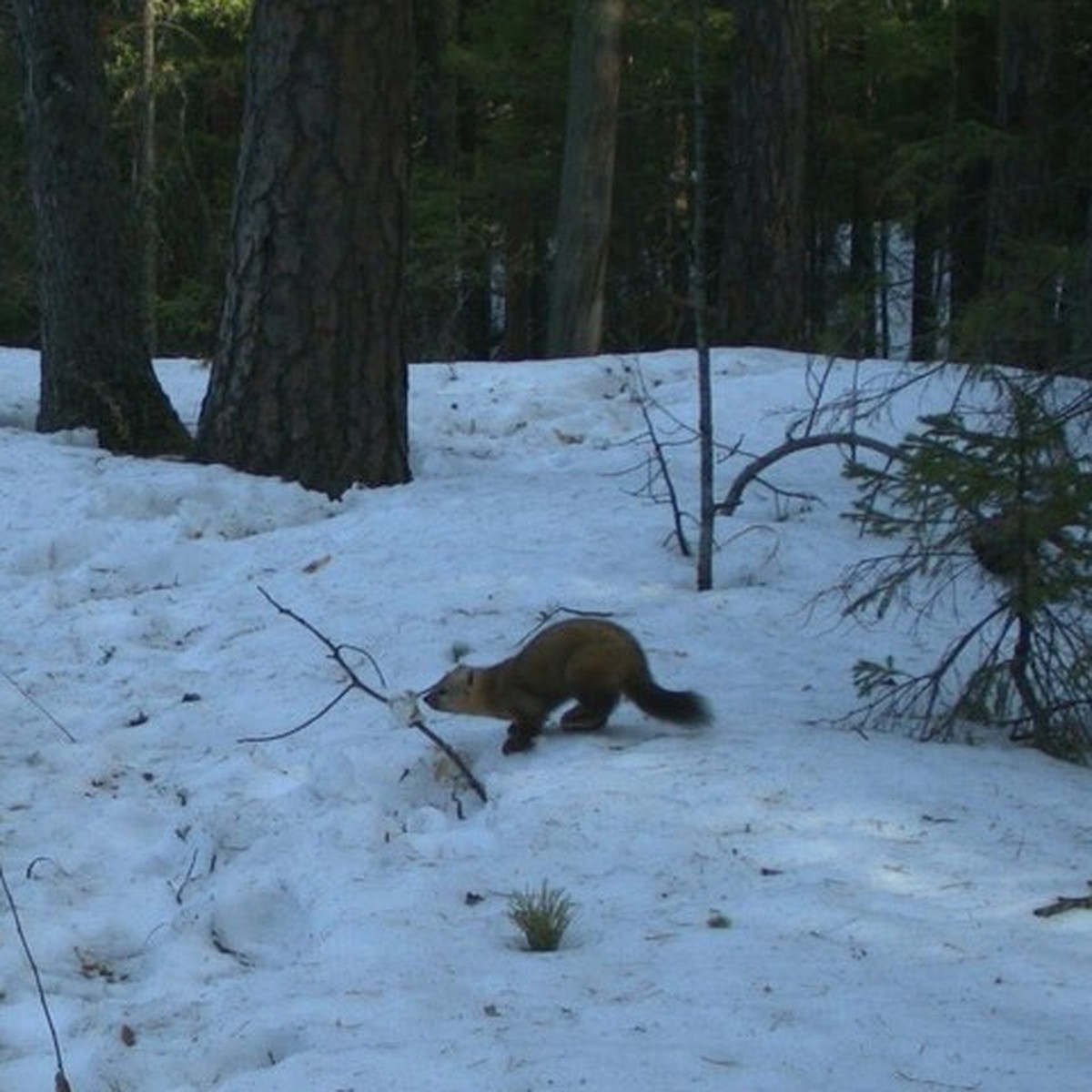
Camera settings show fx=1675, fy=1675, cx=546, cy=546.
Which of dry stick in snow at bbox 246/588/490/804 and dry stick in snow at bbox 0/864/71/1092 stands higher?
dry stick in snow at bbox 246/588/490/804

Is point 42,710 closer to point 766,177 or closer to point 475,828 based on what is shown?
point 475,828

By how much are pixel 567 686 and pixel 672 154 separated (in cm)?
1938

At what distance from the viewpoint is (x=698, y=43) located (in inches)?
298

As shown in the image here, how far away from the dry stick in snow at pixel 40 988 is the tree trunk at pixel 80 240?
616cm

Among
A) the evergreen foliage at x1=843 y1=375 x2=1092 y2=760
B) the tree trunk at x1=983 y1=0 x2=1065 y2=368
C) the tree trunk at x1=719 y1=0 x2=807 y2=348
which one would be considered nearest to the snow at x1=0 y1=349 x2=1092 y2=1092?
the evergreen foliage at x1=843 y1=375 x2=1092 y2=760

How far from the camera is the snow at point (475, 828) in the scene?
3801 mm

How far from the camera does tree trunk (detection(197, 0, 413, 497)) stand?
945 centimetres

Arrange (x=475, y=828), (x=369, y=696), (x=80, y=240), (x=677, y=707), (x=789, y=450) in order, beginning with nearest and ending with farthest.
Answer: (x=475, y=828) < (x=677, y=707) < (x=369, y=696) < (x=789, y=450) < (x=80, y=240)

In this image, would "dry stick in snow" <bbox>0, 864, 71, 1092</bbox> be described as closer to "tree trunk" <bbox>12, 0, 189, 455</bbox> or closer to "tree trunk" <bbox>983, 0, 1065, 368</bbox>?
"tree trunk" <bbox>12, 0, 189, 455</bbox>

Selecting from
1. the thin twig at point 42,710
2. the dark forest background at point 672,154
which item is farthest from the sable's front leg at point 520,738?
the dark forest background at point 672,154

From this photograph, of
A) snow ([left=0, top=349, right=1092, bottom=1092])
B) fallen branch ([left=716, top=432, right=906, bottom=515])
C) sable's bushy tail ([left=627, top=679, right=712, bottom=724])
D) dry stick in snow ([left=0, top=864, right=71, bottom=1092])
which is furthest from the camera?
fallen branch ([left=716, top=432, right=906, bottom=515])

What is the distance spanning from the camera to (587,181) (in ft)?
57.2

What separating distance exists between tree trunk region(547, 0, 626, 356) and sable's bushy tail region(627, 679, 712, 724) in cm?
1199

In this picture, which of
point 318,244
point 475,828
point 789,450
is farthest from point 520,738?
point 318,244
